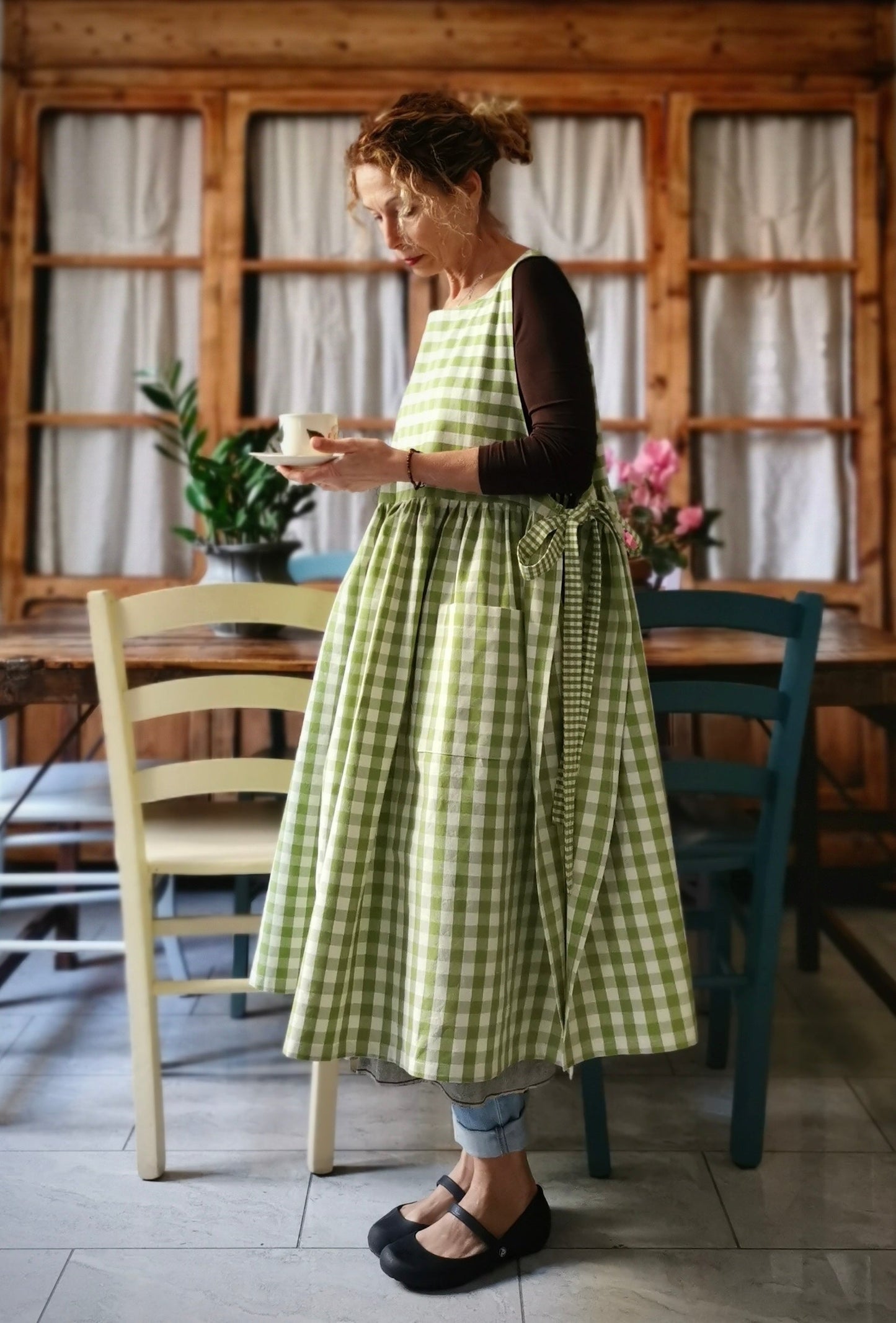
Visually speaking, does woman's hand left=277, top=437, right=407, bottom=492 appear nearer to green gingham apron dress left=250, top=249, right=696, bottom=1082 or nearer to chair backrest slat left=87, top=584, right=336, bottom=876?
green gingham apron dress left=250, top=249, right=696, bottom=1082

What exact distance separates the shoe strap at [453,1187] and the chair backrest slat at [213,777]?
56 cm

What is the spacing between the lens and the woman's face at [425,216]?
56.8 inches

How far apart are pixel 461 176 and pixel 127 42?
243 cm

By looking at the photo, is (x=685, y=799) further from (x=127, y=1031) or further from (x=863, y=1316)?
(x=127, y=1031)

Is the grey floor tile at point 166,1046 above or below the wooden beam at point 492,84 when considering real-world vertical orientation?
below

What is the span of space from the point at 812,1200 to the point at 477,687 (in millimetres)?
931

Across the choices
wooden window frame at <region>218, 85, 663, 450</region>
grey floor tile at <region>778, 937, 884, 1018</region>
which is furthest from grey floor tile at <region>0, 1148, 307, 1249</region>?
wooden window frame at <region>218, 85, 663, 450</region>

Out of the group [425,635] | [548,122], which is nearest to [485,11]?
[548,122]

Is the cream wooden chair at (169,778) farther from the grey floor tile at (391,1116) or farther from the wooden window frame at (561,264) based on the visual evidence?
the wooden window frame at (561,264)

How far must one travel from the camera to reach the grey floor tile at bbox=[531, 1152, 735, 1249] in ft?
5.33

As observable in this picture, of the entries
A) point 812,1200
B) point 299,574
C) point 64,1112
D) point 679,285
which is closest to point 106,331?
point 299,574

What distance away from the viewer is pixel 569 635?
1.43 m

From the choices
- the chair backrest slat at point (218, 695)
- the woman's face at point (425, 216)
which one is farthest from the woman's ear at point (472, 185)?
the chair backrest slat at point (218, 695)

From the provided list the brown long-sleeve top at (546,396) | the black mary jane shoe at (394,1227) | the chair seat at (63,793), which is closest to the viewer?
the brown long-sleeve top at (546,396)
